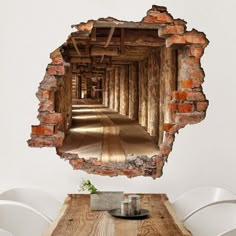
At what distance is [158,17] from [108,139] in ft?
15.3

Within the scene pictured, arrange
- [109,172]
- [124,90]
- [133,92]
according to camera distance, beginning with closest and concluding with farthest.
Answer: [109,172]
[133,92]
[124,90]

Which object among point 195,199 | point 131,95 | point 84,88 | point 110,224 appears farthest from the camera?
point 84,88

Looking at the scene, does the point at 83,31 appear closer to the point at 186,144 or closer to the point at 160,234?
the point at 186,144

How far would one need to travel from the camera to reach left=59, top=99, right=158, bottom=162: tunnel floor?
19.5ft

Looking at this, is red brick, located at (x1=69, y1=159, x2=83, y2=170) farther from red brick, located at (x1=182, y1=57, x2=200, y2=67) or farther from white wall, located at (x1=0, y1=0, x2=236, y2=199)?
red brick, located at (x1=182, y1=57, x2=200, y2=67)

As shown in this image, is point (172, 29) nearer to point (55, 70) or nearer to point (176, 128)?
point (176, 128)

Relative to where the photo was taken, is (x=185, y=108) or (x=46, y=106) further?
(x=185, y=108)

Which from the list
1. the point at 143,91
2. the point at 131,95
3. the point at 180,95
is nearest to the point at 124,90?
the point at 131,95

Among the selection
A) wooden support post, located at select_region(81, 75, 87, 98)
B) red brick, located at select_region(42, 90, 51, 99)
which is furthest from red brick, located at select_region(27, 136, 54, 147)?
wooden support post, located at select_region(81, 75, 87, 98)
